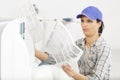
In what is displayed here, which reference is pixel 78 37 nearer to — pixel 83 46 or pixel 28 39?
pixel 83 46

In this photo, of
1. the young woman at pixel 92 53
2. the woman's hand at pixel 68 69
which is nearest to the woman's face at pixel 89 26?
the young woman at pixel 92 53

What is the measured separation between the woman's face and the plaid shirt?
0.21 feet

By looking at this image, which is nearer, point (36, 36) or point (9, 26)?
point (9, 26)

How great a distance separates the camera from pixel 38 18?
154 centimetres

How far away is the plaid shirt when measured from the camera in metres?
1.46

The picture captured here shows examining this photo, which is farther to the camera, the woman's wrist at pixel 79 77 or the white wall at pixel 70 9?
the white wall at pixel 70 9

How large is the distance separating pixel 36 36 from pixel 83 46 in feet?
0.96

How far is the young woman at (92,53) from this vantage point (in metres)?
1.46

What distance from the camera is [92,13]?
59.1 inches

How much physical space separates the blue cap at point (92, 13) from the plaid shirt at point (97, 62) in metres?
0.14

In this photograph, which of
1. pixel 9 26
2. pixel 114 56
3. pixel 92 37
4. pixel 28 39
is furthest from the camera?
pixel 114 56

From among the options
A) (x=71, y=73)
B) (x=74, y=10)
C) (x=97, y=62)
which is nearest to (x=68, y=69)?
(x=71, y=73)

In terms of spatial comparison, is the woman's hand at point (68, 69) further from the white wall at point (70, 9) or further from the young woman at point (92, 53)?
the white wall at point (70, 9)

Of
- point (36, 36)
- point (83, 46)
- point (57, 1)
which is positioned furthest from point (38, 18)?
point (83, 46)
